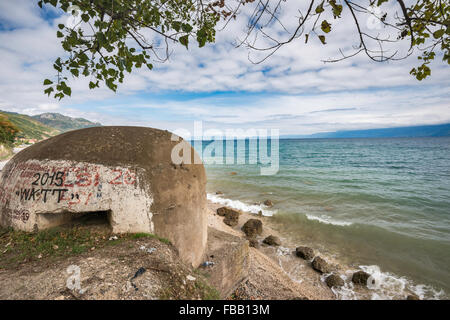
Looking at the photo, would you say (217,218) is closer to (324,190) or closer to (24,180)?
(24,180)

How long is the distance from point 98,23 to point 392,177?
26.4 metres

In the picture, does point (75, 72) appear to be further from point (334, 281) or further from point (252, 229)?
point (252, 229)

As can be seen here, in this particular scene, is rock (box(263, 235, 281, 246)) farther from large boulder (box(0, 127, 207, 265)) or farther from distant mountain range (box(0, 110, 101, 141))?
distant mountain range (box(0, 110, 101, 141))

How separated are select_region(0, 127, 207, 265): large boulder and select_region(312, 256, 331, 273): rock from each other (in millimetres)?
5030

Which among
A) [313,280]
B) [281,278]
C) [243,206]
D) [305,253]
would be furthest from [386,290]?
[243,206]

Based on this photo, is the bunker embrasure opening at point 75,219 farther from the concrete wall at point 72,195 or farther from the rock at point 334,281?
the rock at point 334,281

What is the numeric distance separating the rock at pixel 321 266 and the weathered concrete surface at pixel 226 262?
9.76ft

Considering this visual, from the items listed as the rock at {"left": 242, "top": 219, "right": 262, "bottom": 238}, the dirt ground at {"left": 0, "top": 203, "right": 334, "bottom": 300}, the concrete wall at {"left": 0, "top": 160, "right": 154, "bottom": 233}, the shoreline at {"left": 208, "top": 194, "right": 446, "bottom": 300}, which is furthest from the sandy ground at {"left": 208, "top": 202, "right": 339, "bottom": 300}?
the concrete wall at {"left": 0, "top": 160, "right": 154, "bottom": 233}

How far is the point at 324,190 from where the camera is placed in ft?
54.3

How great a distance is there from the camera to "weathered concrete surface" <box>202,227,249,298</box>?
4.48m

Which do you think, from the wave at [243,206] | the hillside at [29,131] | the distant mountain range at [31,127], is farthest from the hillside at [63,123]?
the wave at [243,206]

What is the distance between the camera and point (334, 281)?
6.34 meters

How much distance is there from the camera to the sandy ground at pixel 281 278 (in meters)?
5.47
